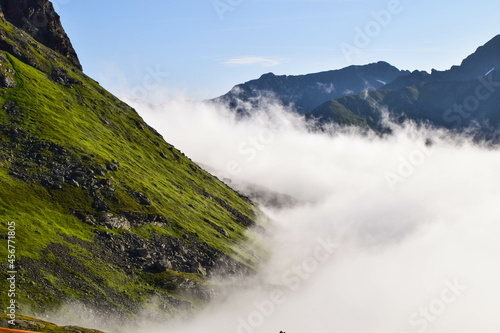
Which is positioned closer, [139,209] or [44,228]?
[44,228]

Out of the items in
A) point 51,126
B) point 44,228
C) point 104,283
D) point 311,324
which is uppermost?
point 51,126

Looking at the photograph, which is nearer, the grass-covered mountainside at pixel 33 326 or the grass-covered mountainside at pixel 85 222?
the grass-covered mountainside at pixel 33 326

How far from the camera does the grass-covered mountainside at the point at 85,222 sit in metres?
97.7

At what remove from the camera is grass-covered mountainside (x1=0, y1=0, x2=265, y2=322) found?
9769 cm

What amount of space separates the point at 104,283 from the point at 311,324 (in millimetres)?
122047

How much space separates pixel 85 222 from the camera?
124 m

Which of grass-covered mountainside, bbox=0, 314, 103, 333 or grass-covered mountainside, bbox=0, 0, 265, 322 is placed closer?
grass-covered mountainside, bbox=0, 314, 103, 333

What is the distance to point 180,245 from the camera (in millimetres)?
154250

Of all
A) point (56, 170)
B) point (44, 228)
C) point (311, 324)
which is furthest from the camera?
point (311, 324)

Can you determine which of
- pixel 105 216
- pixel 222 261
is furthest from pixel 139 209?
pixel 222 261

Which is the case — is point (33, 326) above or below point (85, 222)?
below

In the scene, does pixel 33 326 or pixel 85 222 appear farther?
pixel 85 222

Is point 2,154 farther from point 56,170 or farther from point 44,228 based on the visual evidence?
point 44,228

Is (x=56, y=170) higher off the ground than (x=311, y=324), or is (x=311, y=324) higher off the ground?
(x=56, y=170)
